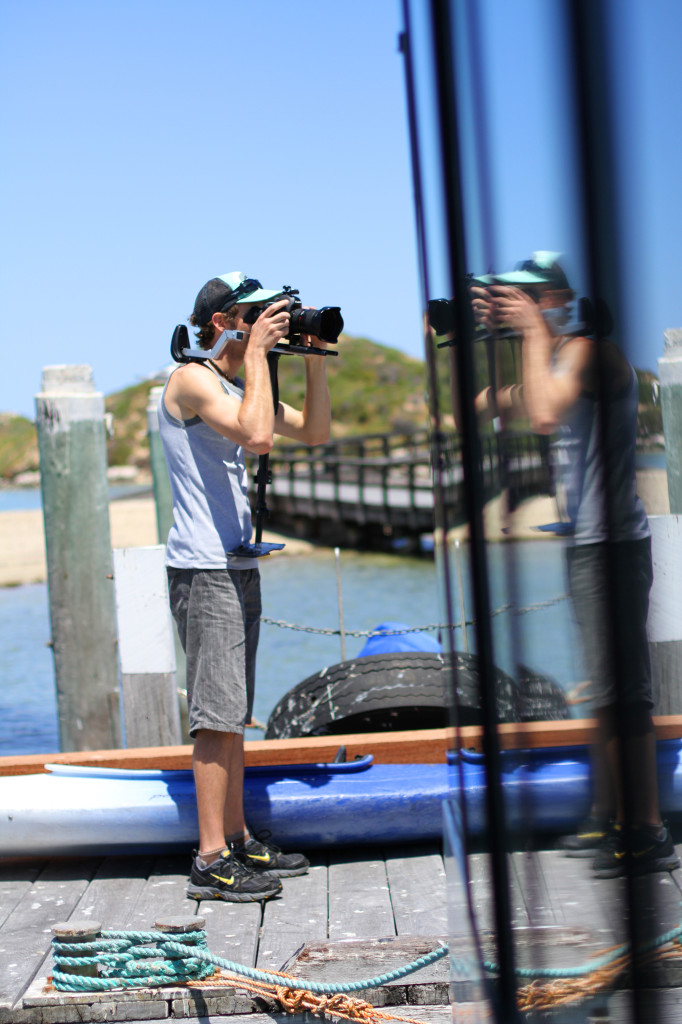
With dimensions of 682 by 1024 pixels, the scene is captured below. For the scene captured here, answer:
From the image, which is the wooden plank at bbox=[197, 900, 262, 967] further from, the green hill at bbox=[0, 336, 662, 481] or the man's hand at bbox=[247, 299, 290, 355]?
the green hill at bbox=[0, 336, 662, 481]

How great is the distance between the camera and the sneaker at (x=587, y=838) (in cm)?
78

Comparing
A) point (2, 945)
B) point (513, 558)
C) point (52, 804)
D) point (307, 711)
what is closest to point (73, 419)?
point (307, 711)

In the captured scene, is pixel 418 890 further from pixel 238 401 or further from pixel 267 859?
pixel 238 401

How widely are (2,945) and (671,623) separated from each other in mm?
2257

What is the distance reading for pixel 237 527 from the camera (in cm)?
280

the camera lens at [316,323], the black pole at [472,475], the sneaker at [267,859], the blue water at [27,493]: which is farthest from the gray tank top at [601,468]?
the blue water at [27,493]

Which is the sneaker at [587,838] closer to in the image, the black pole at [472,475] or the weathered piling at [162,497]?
the black pole at [472,475]

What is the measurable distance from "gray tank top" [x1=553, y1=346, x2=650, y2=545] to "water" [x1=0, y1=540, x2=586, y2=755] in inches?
2.5

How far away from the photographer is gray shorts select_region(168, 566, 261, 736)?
9.05ft

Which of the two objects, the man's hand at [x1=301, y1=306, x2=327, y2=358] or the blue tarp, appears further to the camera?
the blue tarp

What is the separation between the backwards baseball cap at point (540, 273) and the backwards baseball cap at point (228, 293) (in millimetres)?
1972

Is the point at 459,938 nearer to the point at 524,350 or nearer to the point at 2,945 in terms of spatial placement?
the point at 524,350

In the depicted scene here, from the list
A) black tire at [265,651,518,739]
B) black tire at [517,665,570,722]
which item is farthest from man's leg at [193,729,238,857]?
black tire at [517,665,570,722]

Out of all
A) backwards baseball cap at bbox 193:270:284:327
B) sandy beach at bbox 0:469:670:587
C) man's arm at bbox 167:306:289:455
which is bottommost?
sandy beach at bbox 0:469:670:587
